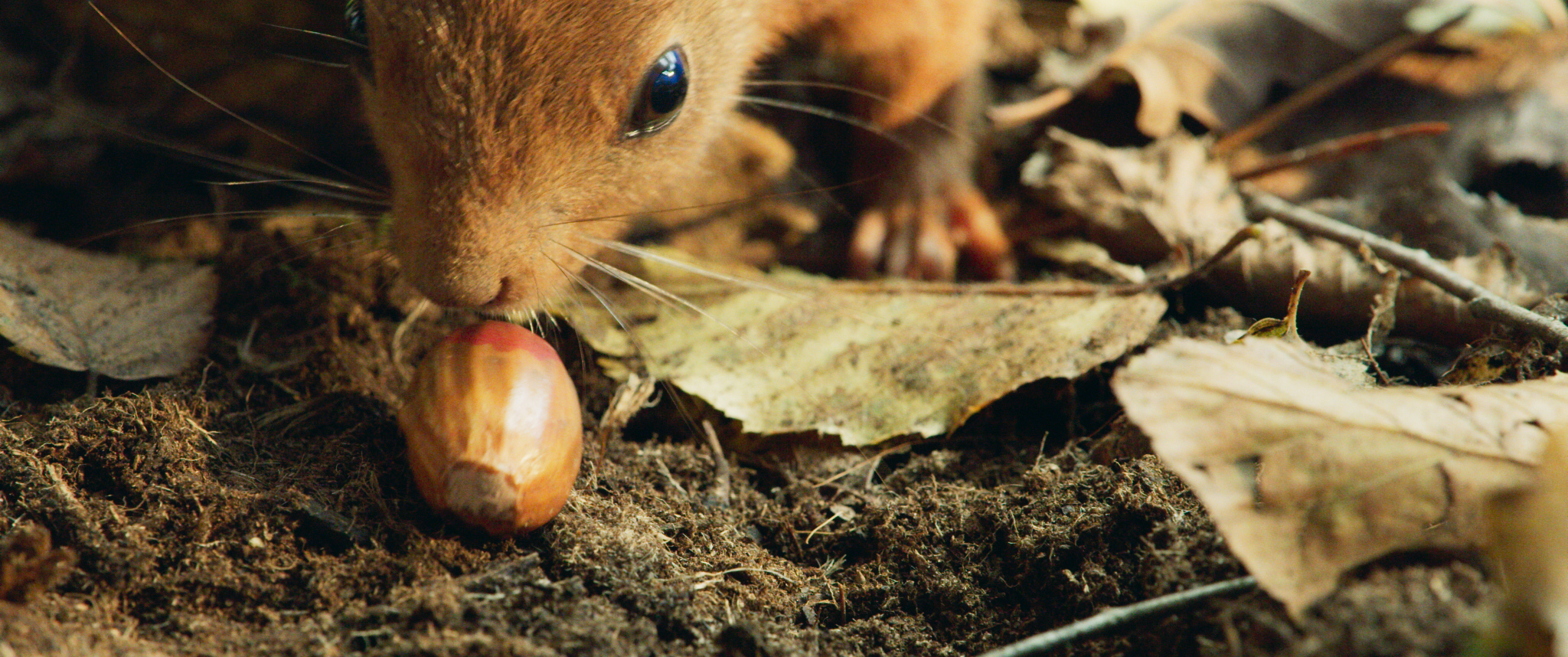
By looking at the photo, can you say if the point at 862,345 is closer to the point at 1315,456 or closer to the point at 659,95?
the point at 659,95

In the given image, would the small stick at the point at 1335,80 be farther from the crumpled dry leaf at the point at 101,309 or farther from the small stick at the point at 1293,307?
the crumpled dry leaf at the point at 101,309

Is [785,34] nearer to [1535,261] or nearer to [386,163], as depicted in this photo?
[386,163]

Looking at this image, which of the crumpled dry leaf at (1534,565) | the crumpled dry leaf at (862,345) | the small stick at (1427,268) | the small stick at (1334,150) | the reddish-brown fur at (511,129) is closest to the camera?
the crumpled dry leaf at (1534,565)

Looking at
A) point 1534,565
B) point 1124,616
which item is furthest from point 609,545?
point 1534,565

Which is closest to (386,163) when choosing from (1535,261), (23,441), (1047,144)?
(23,441)

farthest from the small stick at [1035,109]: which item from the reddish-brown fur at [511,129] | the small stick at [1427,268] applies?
the reddish-brown fur at [511,129]

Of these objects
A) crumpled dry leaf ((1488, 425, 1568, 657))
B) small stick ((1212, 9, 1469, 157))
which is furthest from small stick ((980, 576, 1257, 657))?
small stick ((1212, 9, 1469, 157))
